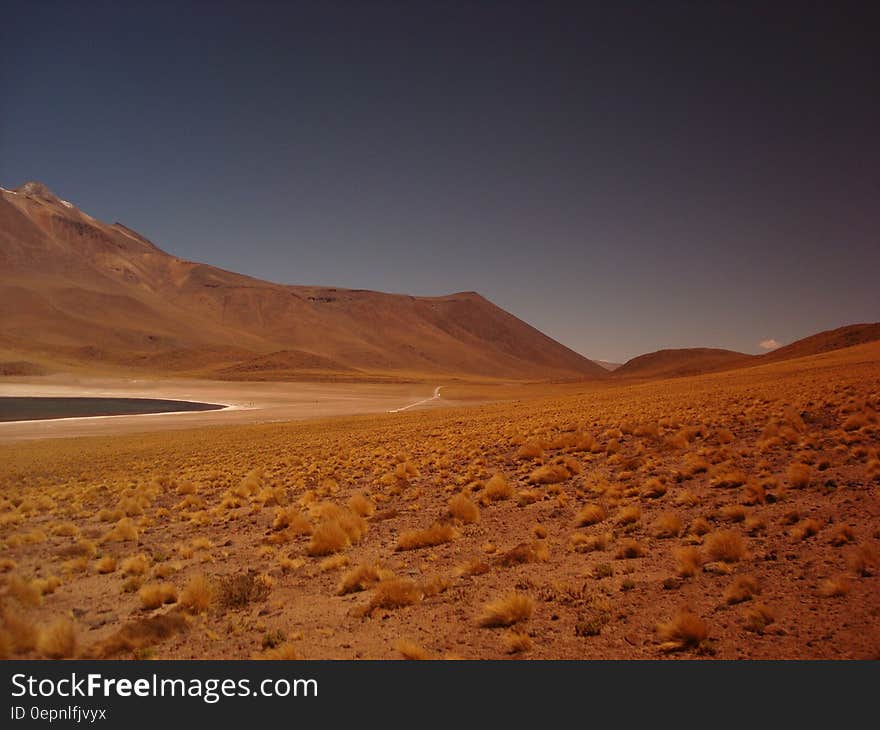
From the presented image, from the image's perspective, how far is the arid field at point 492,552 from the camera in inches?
220

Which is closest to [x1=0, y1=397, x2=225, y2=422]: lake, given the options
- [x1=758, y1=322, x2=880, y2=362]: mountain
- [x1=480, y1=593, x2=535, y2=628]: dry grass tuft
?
[x1=480, y1=593, x2=535, y2=628]: dry grass tuft

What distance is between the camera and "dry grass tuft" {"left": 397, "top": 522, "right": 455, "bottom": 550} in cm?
934

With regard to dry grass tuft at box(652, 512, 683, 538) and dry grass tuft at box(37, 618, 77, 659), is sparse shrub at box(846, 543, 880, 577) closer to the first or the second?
dry grass tuft at box(652, 512, 683, 538)

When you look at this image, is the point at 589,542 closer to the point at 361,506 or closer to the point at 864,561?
the point at 864,561

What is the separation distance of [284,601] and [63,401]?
79373 mm

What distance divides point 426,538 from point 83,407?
2677 inches

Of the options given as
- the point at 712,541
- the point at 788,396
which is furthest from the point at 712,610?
the point at 788,396

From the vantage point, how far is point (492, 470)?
14.5 meters

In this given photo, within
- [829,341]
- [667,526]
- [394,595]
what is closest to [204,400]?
[394,595]

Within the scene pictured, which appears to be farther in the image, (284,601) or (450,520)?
(450,520)

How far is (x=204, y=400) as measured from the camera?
256ft

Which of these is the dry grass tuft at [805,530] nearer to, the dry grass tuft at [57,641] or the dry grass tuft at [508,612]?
the dry grass tuft at [508,612]

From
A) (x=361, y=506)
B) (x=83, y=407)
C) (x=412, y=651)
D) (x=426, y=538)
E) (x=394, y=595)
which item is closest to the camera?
(x=412, y=651)
